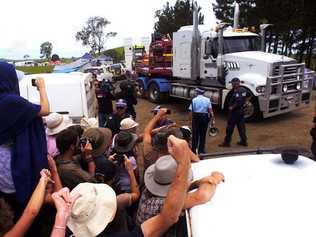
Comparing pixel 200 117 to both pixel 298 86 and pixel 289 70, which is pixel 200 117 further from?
pixel 298 86

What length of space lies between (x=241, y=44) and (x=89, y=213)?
1144 centimetres

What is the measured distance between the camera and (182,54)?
13.5 m

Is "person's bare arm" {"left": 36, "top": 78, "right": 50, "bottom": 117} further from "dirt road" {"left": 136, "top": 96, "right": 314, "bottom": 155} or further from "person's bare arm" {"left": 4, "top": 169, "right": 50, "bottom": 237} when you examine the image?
"dirt road" {"left": 136, "top": 96, "right": 314, "bottom": 155}

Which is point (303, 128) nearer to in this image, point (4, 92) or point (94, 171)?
point (94, 171)

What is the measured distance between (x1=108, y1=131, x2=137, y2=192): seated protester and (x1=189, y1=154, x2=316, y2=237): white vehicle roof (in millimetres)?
1189

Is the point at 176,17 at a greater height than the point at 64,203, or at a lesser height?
greater

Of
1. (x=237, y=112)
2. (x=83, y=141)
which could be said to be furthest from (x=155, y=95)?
(x=83, y=141)

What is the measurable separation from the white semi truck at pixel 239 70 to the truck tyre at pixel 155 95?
1688mm

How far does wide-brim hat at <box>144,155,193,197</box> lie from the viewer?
8.00 feet

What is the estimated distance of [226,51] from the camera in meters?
12.4

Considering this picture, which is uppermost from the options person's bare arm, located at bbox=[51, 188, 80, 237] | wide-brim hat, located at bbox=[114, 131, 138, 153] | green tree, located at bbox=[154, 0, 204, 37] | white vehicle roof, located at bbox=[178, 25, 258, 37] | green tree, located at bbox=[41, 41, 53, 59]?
green tree, located at bbox=[154, 0, 204, 37]

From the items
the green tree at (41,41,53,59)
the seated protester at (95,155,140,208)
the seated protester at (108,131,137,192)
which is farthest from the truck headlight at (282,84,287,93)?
the green tree at (41,41,53,59)

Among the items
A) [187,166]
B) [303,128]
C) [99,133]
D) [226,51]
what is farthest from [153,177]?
[226,51]

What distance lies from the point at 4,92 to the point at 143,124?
988 cm
